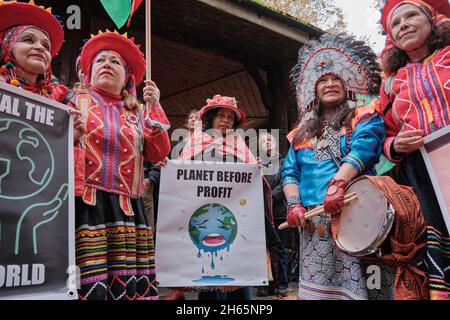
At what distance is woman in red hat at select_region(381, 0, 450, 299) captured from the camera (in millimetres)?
1826

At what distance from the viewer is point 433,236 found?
182 centimetres

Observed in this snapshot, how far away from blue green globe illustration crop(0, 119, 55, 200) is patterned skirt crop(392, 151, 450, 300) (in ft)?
5.94

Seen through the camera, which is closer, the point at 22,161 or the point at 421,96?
the point at 22,161

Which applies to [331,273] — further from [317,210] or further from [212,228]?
[212,228]

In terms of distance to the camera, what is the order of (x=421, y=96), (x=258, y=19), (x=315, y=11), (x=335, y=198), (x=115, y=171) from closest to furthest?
(x=421, y=96) < (x=335, y=198) < (x=115, y=171) < (x=258, y=19) < (x=315, y=11)

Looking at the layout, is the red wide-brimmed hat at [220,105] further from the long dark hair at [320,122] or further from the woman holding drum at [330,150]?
the long dark hair at [320,122]

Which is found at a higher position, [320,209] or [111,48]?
[111,48]

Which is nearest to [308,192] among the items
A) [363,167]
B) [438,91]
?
[363,167]

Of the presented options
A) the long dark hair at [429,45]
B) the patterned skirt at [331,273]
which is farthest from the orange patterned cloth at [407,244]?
the long dark hair at [429,45]

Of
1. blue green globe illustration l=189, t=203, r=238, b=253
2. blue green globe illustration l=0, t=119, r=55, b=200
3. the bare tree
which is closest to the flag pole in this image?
blue green globe illustration l=0, t=119, r=55, b=200

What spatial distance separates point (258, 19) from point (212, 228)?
3586 mm

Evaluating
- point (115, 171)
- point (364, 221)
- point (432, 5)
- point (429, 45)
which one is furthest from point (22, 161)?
point (432, 5)

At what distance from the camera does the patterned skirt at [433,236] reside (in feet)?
5.81
